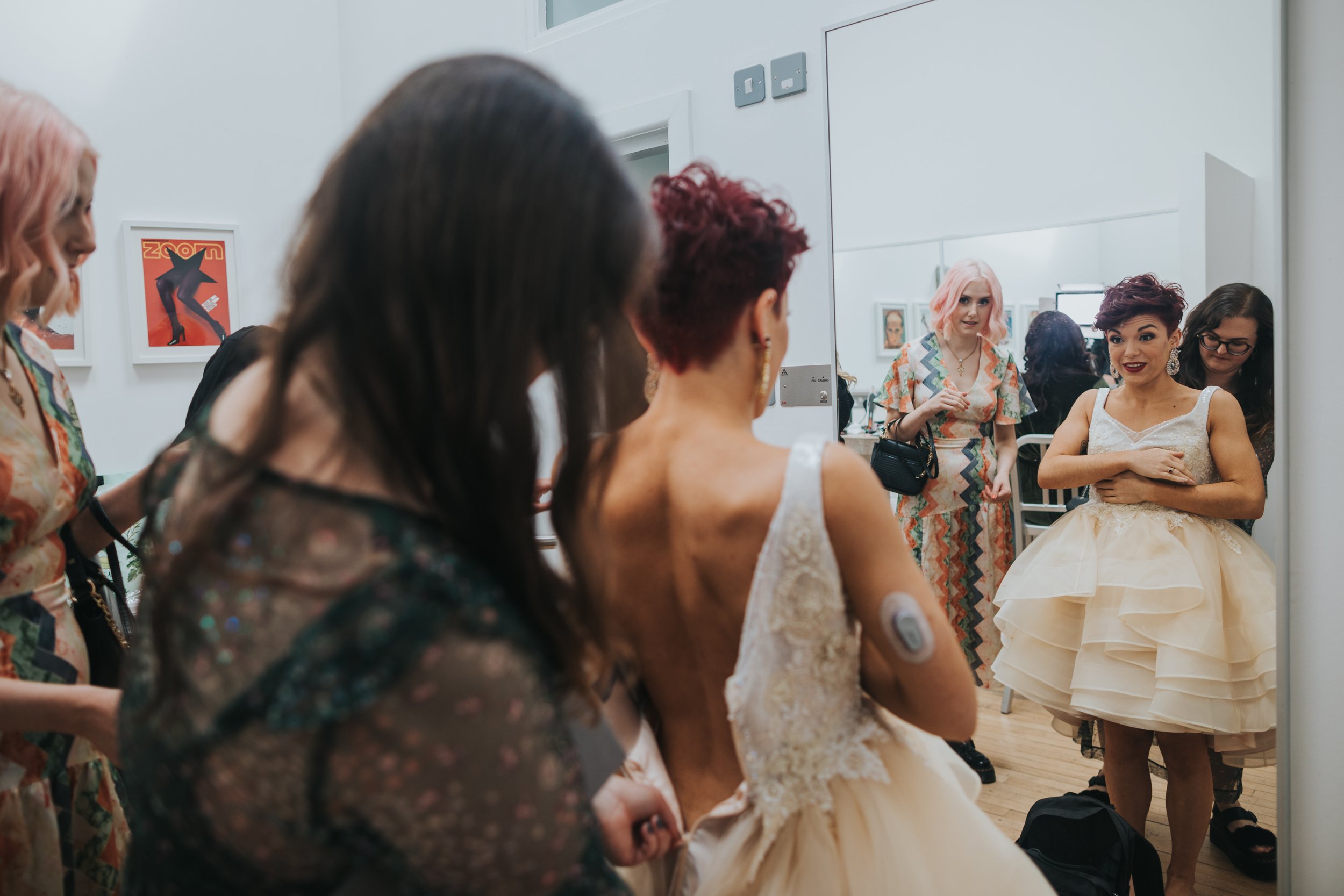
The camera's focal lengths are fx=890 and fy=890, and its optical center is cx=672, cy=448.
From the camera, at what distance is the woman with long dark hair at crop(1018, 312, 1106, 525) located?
2104 mm

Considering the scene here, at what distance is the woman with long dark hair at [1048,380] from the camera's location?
210 cm

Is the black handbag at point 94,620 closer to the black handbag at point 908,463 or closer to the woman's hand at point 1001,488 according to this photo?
the black handbag at point 908,463

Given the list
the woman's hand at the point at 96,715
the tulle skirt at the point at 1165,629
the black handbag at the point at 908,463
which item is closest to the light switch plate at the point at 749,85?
the black handbag at the point at 908,463

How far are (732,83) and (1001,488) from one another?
155cm

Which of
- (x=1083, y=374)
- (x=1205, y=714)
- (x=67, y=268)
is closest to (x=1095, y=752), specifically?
(x=1205, y=714)

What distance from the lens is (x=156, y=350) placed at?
11.7 feet

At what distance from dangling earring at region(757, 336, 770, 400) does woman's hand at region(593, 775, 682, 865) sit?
0.51 meters

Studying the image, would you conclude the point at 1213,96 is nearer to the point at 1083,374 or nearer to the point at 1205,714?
the point at 1083,374

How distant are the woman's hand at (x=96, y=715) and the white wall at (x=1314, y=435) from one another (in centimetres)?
204

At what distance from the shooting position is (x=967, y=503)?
2.35 m

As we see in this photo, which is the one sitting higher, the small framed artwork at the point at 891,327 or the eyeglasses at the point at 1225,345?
the small framed artwork at the point at 891,327

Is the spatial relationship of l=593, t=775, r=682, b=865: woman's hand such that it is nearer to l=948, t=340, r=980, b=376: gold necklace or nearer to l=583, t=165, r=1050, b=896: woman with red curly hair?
l=583, t=165, r=1050, b=896: woman with red curly hair

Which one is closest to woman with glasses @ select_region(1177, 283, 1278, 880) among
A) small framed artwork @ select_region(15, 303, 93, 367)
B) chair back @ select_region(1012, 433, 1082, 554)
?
chair back @ select_region(1012, 433, 1082, 554)

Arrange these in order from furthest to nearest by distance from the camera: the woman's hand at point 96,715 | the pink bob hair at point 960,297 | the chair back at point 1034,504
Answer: the pink bob hair at point 960,297, the chair back at point 1034,504, the woman's hand at point 96,715
